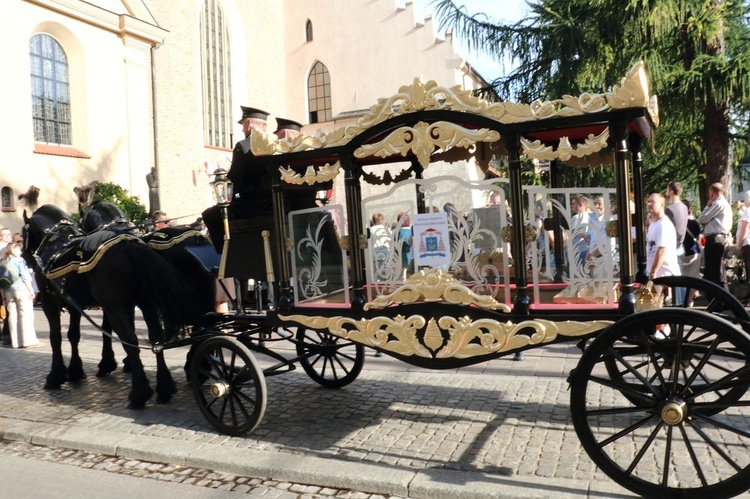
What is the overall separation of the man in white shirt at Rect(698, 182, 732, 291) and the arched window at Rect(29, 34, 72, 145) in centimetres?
1666

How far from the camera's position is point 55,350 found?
6.26 m

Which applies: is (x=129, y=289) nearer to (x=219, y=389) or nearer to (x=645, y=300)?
(x=219, y=389)

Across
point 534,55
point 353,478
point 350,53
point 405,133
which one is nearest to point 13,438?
point 353,478

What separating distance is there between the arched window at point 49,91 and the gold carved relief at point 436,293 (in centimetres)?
1684

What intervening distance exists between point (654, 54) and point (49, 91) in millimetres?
15738

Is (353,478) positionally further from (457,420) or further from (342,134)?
(342,134)

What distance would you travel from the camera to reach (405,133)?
390 cm

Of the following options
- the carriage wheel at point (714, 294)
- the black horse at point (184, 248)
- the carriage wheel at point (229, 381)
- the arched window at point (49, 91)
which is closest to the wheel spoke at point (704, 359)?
the carriage wheel at point (714, 294)

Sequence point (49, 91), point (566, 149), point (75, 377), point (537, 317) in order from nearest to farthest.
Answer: point (566, 149) → point (537, 317) → point (75, 377) → point (49, 91)

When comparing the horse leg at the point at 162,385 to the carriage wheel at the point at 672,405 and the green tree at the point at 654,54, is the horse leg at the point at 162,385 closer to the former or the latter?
the carriage wheel at the point at 672,405

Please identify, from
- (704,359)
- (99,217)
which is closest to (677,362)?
(704,359)

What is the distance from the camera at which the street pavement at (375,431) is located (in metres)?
3.63

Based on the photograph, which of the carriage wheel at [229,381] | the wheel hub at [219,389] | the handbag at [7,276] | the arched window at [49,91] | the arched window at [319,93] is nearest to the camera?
the carriage wheel at [229,381]

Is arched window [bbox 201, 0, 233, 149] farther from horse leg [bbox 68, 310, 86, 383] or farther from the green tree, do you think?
horse leg [bbox 68, 310, 86, 383]
